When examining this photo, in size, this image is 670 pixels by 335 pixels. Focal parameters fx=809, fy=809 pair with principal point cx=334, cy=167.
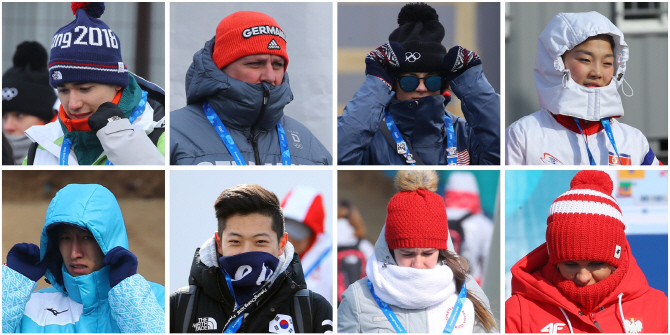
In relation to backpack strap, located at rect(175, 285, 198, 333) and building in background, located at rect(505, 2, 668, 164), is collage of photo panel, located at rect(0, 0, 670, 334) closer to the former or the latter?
backpack strap, located at rect(175, 285, 198, 333)

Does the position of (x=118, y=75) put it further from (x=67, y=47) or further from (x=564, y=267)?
(x=564, y=267)

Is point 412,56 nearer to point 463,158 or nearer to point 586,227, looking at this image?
point 463,158

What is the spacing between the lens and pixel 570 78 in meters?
4.25

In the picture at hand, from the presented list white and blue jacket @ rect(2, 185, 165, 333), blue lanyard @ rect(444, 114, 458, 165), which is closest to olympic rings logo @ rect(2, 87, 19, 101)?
white and blue jacket @ rect(2, 185, 165, 333)

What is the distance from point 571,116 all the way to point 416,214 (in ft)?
3.32

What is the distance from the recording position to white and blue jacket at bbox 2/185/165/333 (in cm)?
399

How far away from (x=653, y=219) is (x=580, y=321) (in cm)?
97

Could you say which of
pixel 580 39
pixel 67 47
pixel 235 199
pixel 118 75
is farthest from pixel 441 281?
pixel 67 47

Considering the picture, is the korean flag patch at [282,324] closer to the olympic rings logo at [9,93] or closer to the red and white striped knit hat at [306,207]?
the red and white striped knit hat at [306,207]

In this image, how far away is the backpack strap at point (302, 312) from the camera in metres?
4.04

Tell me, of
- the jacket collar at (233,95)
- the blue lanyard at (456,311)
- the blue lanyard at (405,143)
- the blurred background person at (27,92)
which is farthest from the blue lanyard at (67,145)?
the blurred background person at (27,92)

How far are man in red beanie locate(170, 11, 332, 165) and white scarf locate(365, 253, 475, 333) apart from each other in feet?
2.21

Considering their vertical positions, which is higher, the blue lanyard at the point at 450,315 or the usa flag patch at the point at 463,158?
the usa flag patch at the point at 463,158

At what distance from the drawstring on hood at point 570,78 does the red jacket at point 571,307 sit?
75cm
